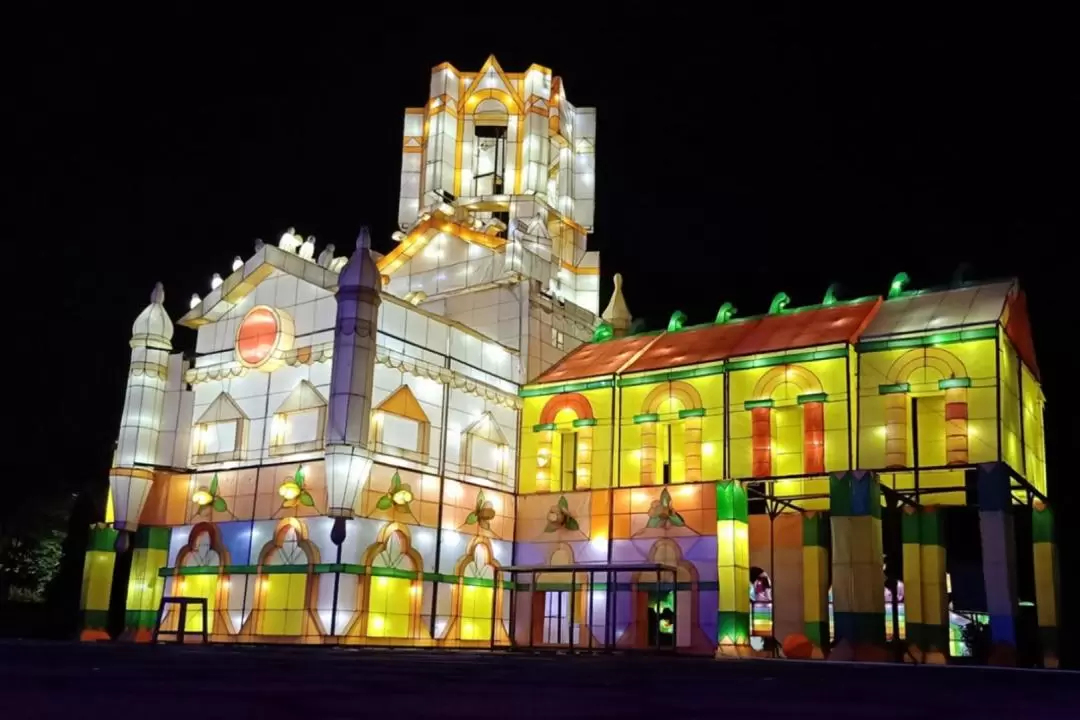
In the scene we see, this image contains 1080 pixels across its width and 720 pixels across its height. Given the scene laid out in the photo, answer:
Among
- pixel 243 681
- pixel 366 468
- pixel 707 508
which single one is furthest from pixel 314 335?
pixel 243 681

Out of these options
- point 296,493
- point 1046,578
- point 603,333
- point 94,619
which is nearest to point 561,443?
point 603,333

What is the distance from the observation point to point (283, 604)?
38656 millimetres

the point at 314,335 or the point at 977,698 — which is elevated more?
the point at 314,335

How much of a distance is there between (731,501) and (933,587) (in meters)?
6.94

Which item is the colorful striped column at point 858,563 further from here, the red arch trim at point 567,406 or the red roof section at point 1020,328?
the red arch trim at point 567,406

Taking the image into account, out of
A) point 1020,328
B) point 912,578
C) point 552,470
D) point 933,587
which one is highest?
point 1020,328

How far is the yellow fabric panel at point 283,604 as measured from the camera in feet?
125

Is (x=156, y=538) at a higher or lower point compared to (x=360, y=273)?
lower

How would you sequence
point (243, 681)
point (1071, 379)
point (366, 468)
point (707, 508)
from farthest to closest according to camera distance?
point (1071, 379)
point (707, 508)
point (366, 468)
point (243, 681)

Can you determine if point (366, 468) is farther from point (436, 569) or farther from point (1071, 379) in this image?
point (1071, 379)

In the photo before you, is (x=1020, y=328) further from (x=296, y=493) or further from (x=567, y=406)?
(x=296, y=493)

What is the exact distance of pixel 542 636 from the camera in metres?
43.2

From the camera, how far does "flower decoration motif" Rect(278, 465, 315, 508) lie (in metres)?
38.8

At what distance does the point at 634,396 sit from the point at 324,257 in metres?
14.7
